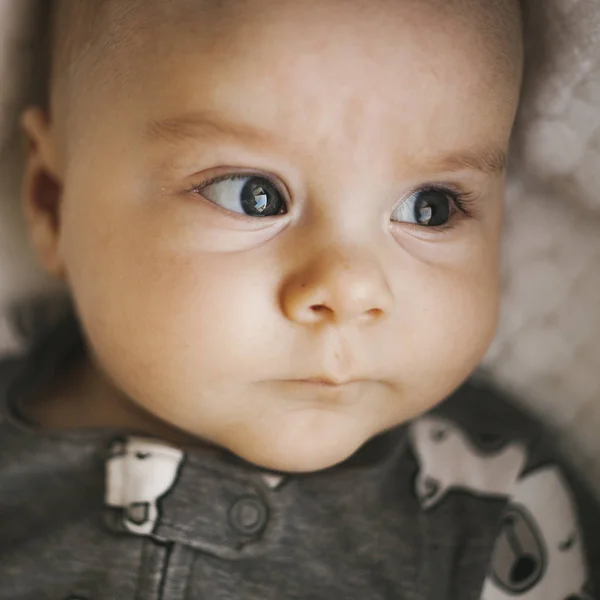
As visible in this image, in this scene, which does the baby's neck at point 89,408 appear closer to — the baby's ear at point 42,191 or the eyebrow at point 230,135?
the baby's ear at point 42,191

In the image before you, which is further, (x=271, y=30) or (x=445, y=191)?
(x=445, y=191)

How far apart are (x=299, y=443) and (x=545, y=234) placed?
438mm

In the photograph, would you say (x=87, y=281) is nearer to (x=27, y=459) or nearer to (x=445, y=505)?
(x=27, y=459)

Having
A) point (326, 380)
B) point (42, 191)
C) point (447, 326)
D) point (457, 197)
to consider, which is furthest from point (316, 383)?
point (42, 191)

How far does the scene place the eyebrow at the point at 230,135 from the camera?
2.47ft

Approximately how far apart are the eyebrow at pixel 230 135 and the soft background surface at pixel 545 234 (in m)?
0.13

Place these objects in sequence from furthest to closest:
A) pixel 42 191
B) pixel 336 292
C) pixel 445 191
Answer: pixel 42 191
pixel 445 191
pixel 336 292

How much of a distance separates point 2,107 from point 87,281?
0.27 m

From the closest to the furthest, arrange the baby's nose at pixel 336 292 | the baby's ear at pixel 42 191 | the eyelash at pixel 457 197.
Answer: the baby's nose at pixel 336 292
the eyelash at pixel 457 197
the baby's ear at pixel 42 191

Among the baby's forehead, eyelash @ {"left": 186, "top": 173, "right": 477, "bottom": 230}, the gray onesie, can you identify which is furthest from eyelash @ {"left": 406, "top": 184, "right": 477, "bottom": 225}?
the gray onesie

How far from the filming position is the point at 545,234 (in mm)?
1066

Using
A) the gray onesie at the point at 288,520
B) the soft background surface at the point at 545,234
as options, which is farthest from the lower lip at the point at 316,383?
the soft background surface at the point at 545,234

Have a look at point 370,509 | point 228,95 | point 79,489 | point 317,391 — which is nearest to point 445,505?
point 370,509

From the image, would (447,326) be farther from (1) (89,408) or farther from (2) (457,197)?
(1) (89,408)
